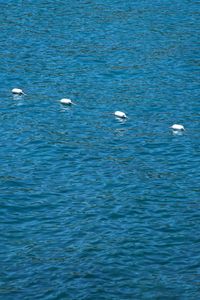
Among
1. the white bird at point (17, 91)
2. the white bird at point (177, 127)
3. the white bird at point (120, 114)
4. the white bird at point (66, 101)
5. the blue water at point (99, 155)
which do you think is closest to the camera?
the blue water at point (99, 155)

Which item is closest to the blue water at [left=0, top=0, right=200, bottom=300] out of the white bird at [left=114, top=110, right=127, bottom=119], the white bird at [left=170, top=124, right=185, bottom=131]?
the white bird at [left=170, top=124, right=185, bottom=131]

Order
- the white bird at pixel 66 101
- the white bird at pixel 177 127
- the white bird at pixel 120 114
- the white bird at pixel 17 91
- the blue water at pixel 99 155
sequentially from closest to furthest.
A: the blue water at pixel 99 155, the white bird at pixel 177 127, the white bird at pixel 120 114, the white bird at pixel 66 101, the white bird at pixel 17 91

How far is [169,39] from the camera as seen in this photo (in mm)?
71250

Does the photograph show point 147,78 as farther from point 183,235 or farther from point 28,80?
point 183,235

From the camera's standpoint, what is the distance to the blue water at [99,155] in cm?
3666

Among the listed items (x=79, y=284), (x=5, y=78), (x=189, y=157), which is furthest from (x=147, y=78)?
(x=79, y=284)

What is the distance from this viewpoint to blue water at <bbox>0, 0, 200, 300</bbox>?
36656 millimetres

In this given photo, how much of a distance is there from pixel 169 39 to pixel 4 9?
1808cm

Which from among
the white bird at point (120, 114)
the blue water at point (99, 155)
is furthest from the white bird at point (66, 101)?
the white bird at point (120, 114)

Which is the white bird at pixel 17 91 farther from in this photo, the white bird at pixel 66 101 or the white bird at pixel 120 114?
the white bird at pixel 120 114

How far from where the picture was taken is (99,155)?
4919 centimetres

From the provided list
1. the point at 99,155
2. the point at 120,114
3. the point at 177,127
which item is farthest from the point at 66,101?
the point at 99,155

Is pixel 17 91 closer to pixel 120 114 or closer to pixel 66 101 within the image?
pixel 66 101

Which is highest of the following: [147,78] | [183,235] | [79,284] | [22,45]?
[22,45]
